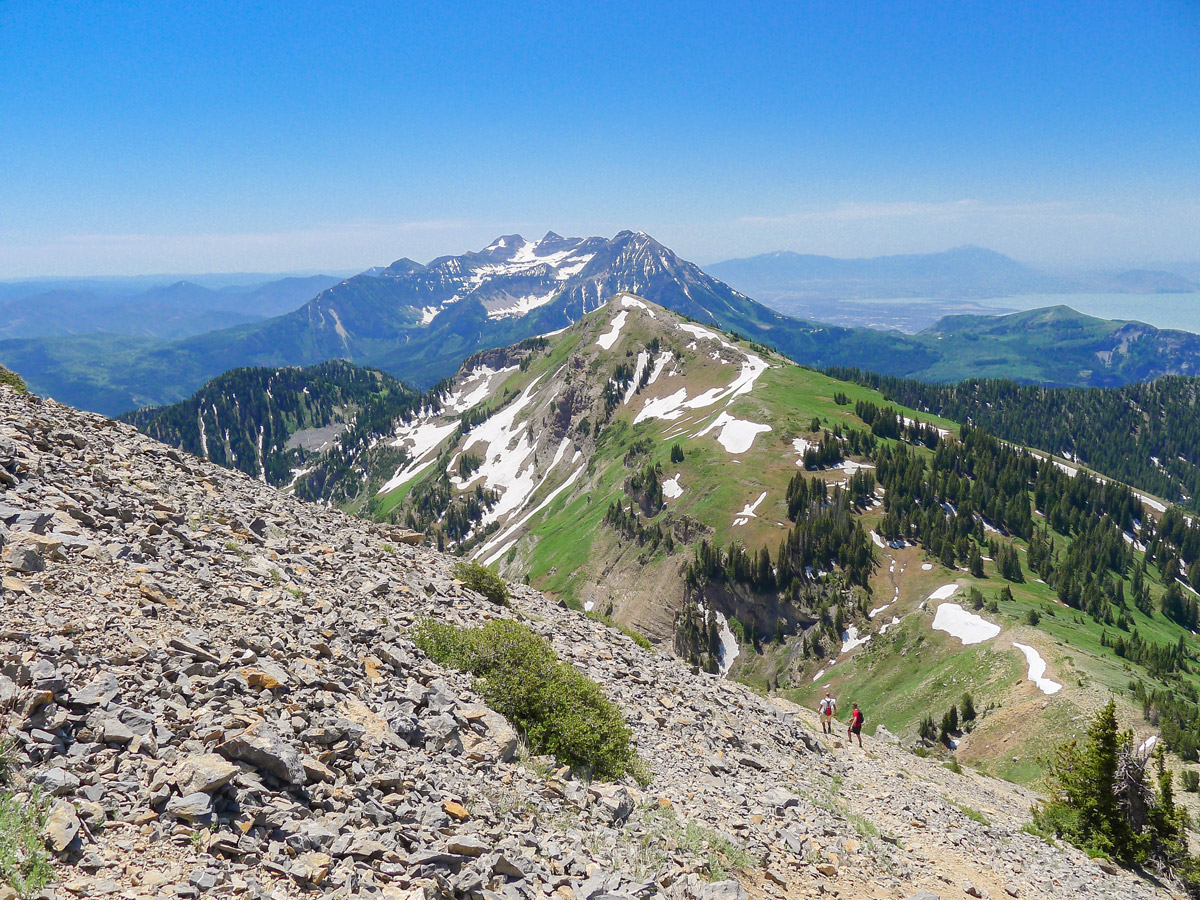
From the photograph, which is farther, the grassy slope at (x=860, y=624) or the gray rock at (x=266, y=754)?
the grassy slope at (x=860, y=624)

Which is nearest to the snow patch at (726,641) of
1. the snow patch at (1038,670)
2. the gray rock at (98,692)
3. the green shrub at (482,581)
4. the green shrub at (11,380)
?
the snow patch at (1038,670)

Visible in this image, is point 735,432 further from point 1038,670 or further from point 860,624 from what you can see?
point 1038,670

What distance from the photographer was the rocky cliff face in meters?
7.80

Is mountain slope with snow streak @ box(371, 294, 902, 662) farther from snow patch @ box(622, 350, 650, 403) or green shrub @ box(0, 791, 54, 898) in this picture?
green shrub @ box(0, 791, 54, 898)

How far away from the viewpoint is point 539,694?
15453 mm

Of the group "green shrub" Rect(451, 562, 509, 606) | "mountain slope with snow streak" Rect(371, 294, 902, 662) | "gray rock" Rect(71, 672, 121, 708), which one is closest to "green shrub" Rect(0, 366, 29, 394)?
"green shrub" Rect(451, 562, 509, 606)

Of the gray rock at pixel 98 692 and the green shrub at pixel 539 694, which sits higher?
the gray rock at pixel 98 692

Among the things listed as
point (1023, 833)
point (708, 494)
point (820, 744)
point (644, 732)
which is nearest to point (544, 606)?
point (644, 732)

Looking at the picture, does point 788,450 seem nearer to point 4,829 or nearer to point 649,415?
point 649,415

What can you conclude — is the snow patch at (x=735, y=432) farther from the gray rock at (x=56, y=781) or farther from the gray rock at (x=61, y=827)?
the gray rock at (x=61, y=827)

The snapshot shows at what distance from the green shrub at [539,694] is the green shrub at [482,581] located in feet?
25.6

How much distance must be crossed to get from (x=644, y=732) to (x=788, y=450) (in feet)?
293

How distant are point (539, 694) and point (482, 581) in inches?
427

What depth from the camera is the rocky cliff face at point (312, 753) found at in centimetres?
780
